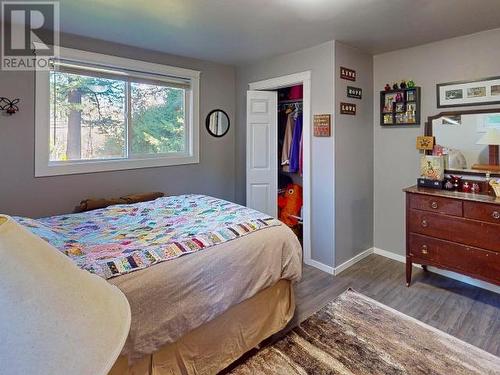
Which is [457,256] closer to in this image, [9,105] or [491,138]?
[491,138]

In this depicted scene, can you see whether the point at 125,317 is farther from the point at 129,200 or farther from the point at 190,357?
the point at 129,200

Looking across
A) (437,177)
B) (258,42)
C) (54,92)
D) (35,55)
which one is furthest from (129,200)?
(437,177)

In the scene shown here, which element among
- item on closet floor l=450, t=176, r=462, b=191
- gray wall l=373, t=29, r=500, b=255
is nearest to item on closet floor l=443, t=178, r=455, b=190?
item on closet floor l=450, t=176, r=462, b=191

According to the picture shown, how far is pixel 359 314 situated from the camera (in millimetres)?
2381

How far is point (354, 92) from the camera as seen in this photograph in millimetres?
3203

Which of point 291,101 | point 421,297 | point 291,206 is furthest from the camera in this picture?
point 291,206

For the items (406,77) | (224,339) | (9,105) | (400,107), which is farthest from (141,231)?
(406,77)

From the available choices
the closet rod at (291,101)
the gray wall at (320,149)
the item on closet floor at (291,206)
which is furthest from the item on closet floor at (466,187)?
the closet rod at (291,101)

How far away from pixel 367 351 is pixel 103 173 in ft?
9.16

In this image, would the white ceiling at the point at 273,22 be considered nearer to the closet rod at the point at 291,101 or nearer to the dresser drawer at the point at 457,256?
the closet rod at the point at 291,101

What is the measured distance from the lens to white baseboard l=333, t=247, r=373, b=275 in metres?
3.16

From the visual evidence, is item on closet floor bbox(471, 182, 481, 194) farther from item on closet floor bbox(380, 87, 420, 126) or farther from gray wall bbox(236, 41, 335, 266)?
gray wall bbox(236, 41, 335, 266)

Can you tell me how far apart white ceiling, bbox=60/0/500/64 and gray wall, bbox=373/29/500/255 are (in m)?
0.14

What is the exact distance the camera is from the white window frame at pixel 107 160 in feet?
8.91
